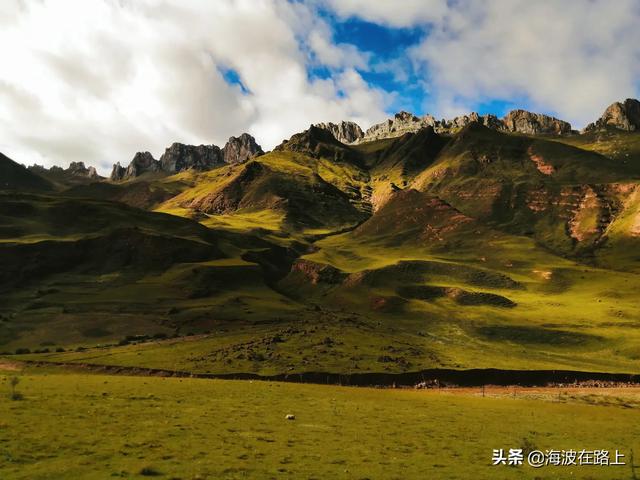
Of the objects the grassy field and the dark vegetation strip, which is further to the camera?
the dark vegetation strip

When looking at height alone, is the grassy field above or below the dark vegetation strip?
below

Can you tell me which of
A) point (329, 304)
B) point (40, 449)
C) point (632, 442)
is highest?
point (329, 304)

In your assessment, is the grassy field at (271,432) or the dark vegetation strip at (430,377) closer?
the grassy field at (271,432)

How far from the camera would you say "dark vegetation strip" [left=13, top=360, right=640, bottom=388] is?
89750 millimetres


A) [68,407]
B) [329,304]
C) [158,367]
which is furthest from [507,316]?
[68,407]

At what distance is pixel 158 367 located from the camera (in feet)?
303

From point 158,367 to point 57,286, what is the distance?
106 m

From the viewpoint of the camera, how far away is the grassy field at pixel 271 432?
30609mm

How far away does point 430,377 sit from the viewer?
96.4 meters

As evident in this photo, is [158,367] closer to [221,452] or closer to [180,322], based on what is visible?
[180,322]

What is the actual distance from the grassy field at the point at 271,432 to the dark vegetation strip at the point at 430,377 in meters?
17.8

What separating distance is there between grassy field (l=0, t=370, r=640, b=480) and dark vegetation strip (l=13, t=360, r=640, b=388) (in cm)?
1781

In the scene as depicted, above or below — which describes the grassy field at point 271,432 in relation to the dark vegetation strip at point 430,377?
below

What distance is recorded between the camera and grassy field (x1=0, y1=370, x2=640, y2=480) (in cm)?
3061
